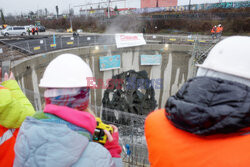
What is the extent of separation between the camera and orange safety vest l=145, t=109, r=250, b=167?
0.71m

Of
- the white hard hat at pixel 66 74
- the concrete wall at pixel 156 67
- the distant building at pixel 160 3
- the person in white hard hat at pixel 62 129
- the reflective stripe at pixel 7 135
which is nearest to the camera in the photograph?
the person in white hard hat at pixel 62 129

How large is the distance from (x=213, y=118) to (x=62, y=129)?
0.73m

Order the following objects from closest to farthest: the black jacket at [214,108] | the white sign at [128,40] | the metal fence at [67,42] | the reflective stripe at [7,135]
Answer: the black jacket at [214,108] → the reflective stripe at [7,135] → the metal fence at [67,42] → the white sign at [128,40]

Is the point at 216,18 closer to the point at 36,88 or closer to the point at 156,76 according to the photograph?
the point at 156,76

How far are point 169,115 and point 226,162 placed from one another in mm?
312

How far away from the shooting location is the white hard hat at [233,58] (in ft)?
2.53

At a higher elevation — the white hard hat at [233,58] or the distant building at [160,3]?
the distant building at [160,3]

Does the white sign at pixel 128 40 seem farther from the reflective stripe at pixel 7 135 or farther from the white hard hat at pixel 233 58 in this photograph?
the white hard hat at pixel 233 58

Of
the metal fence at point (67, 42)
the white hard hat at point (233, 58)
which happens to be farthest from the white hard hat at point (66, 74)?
the metal fence at point (67, 42)

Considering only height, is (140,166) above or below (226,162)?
below

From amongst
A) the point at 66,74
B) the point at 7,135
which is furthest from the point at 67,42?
the point at 66,74

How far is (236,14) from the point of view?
19.2m

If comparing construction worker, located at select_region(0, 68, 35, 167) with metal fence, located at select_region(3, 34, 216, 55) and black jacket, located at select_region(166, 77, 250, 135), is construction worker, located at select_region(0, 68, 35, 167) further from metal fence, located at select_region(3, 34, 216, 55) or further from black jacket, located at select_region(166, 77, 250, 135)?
metal fence, located at select_region(3, 34, 216, 55)

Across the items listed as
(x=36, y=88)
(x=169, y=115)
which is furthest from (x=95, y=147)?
(x=36, y=88)
